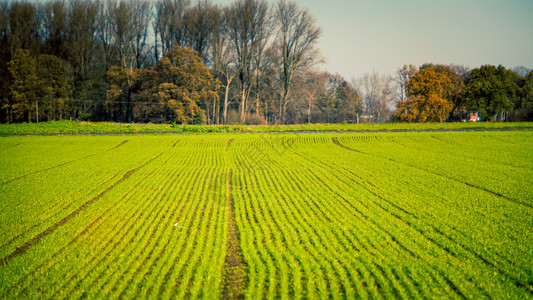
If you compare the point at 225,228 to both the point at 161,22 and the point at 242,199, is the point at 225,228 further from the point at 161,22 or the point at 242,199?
the point at 161,22

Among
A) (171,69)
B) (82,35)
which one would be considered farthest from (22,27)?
(171,69)

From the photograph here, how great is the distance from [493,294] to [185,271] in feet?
19.9

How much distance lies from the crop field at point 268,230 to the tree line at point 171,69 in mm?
29729

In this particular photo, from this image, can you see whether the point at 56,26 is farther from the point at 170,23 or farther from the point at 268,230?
the point at 268,230

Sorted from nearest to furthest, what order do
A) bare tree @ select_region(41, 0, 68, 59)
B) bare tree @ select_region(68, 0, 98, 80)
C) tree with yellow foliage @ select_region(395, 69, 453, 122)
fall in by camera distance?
1. tree with yellow foliage @ select_region(395, 69, 453, 122)
2. bare tree @ select_region(68, 0, 98, 80)
3. bare tree @ select_region(41, 0, 68, 59)

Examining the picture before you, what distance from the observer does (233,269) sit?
6906 millimetres

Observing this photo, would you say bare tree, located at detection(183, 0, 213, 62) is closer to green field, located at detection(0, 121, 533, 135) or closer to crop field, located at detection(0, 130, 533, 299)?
green field, located at detection(0, 121, 533, 135)

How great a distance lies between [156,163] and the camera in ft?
69.7

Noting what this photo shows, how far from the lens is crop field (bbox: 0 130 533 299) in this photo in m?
6.16

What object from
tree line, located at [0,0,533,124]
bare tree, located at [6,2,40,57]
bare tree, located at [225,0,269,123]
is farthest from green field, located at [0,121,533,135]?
bare tree, located at [6,2,40,57]

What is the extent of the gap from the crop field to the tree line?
29.7m

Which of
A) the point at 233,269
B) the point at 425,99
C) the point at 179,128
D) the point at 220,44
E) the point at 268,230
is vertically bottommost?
the point at 233,269

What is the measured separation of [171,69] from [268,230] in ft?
138

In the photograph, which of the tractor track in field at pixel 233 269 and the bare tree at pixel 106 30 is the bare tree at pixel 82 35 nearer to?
the bare tree at pixel 106 30
